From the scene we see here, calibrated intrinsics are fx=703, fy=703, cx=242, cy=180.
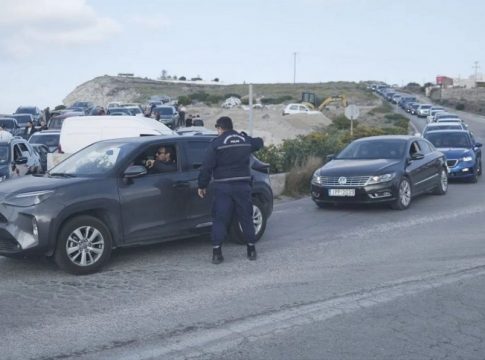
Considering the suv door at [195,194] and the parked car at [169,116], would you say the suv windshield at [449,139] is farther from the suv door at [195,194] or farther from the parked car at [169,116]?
the parked car at [169,116]

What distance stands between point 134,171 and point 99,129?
939 centimetres

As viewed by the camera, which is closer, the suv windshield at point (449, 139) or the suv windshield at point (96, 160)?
the suv windshield at point (96, 160)

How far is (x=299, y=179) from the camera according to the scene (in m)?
16.2

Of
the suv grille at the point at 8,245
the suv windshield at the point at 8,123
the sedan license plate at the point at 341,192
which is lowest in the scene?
→ the suv windshield at the point at 8,123

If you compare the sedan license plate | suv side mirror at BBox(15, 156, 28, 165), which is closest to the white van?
suv side mirror at BBox(15, 156, 28, 165)

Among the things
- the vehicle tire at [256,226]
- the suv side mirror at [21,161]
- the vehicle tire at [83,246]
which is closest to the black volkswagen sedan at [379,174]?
the vehicle tire at [256,226]

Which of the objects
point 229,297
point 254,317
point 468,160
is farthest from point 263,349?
point 468,160

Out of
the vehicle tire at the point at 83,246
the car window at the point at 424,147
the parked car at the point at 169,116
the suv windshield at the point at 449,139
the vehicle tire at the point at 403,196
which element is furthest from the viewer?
the parked car at the point at 169,116

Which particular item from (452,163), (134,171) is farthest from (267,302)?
(452,163)

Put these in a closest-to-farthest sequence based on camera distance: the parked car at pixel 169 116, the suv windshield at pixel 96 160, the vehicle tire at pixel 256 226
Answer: the suv windshield at pixel 96 160 < the vehicle tire at pixel 256 226 < the parked car at pixel 169 116

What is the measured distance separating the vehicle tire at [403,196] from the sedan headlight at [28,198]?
730cm

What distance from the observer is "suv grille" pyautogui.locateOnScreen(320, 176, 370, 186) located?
1307 centimetres

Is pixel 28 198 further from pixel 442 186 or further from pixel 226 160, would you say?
pixel 442 186

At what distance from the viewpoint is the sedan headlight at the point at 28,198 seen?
7.92 meters
